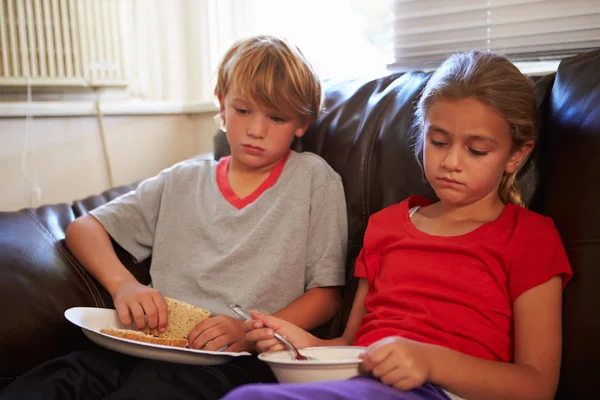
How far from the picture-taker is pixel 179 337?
133 cm

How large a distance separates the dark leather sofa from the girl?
0.15 ft

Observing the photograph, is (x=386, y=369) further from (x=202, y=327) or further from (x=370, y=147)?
(x=370, y=147)

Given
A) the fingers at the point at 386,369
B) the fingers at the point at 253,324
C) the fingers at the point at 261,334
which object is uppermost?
the fingers at the point at 386,369

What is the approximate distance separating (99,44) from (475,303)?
167 cm

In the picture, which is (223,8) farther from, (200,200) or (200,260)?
(200,260)

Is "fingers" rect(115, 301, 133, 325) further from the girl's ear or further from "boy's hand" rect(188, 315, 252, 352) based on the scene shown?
the girl's ear

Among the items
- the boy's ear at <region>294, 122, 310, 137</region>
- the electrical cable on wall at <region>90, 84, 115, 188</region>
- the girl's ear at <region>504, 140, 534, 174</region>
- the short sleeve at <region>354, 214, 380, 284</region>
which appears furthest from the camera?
the electrical cable on wall at <region>90, 84, 115, 188</region>

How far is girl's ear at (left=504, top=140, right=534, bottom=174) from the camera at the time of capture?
3.92ft

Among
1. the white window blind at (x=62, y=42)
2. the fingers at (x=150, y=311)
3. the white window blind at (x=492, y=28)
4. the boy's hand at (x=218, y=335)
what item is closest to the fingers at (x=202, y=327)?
the boy's hand at (x=218, y=335)

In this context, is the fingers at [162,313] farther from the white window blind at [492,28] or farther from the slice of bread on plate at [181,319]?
the white window blind at [492,28]

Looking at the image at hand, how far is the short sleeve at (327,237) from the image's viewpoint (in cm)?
143

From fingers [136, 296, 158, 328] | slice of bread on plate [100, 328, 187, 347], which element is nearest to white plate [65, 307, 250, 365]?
slice of bread on plate [100, 328, 187, 347]

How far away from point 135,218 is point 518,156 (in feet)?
3.04

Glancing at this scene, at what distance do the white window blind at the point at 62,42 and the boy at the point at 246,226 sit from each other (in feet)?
2.50
